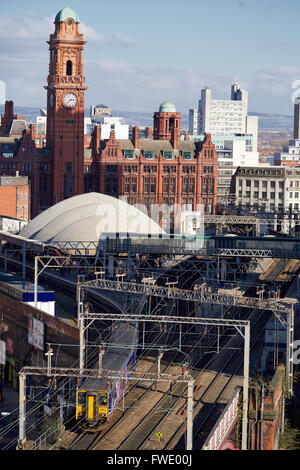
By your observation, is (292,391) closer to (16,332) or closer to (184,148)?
(16,332)

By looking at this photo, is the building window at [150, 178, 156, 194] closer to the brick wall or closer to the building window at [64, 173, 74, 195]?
the building window at [64, 173, 74, 195]

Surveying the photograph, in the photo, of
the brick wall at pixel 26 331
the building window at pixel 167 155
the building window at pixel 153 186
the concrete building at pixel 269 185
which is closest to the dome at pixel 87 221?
the brick wall at pixel 26 331

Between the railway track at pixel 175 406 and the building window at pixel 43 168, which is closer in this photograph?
the railway track at pixel 175 406

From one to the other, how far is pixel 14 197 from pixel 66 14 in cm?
3023

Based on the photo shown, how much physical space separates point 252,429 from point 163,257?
35.2 metres

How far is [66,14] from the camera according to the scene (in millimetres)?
138250

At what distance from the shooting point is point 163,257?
86.6m

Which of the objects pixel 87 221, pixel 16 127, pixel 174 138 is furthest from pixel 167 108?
pixel 87 221

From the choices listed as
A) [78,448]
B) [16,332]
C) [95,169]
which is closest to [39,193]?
[95,169]

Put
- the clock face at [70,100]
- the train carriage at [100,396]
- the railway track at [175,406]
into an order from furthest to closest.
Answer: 1. the clock face at [70,100]
2. the train carriage at [100,396]
3. the railway track at [175,406]

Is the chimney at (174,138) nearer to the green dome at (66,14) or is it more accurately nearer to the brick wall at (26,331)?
the green dome at (66,14)

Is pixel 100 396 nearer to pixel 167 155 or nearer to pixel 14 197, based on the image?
pixel 14 197

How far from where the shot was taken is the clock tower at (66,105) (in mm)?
138000

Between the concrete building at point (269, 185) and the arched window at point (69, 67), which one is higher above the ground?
the arched window at point (69, 67)
